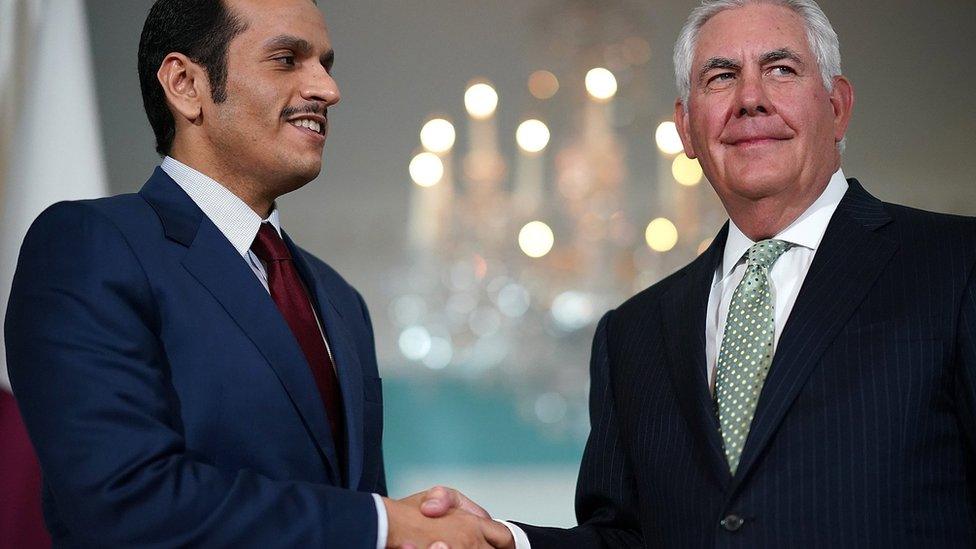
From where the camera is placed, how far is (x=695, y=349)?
1651 millimetres

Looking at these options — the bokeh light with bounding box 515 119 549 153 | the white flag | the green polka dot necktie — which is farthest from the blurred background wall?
the green polka dot necktie

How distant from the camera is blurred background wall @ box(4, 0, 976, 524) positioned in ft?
17.4

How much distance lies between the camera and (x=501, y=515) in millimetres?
5297

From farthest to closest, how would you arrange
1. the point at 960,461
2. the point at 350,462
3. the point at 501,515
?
the point at 501,515 < the point at 350,462 < the point at 960,461

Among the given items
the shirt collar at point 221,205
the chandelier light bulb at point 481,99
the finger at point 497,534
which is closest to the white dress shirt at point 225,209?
the shirt collar at point 221,205

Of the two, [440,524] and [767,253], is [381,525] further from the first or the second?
[767,253]

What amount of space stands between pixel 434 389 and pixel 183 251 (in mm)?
3942

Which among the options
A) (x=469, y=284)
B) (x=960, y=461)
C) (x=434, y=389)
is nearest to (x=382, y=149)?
(x=469, y=284)

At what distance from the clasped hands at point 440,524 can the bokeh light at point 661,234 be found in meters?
3.74

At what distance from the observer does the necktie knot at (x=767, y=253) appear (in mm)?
1649

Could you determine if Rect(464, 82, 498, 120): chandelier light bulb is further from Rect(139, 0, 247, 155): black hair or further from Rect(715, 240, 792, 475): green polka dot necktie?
Rect(715, 240, 792, 475): green polka dot necktie

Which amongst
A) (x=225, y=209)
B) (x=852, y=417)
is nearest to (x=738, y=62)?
(x=852, y=417)

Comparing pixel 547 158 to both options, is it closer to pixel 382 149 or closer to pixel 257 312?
pixel 382 149

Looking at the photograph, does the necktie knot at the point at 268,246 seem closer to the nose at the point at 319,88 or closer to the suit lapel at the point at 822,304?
the nose at the point at 319,88
